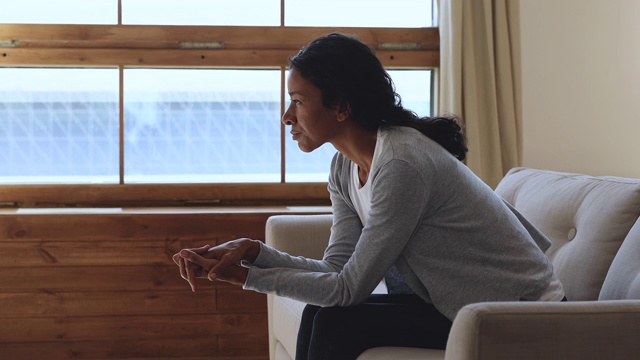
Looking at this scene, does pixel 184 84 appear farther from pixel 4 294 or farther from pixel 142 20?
pixel 4 294

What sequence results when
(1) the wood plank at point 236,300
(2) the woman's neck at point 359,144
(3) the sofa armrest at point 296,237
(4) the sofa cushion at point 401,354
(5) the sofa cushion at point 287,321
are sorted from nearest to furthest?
(4) the sofa cushion at point 401,354 < (2) the woman's neck at point 359,144 < (5) the sofa cushion at point 287,321 < (3) the sofa armrest at point 296,237 < (1) the wood plank at point 236,300

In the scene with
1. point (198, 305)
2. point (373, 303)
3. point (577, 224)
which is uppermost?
point (577, 224)

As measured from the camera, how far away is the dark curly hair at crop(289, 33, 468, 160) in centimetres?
184

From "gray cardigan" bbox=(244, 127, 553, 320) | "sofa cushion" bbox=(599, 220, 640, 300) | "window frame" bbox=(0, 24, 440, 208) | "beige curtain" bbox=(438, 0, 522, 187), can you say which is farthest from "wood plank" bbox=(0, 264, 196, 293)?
"sofa cushion" bbox=(599, 220, 640, 300)

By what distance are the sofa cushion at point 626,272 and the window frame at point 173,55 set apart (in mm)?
1756

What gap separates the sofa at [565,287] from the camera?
53.3 inches

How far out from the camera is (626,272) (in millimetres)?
1826

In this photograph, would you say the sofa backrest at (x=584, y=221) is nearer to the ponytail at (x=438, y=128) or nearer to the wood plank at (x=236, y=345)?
the ponytail at (x=438, y=128)

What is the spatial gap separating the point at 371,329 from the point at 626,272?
1.79 ft

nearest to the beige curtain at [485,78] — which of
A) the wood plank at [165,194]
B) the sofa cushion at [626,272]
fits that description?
the wood plank at [165,194]

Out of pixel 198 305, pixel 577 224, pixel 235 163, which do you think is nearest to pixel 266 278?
pixel 577 224

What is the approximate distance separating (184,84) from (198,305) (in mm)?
864

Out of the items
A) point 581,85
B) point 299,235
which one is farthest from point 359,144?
point 581,85

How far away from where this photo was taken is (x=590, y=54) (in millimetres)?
3596
